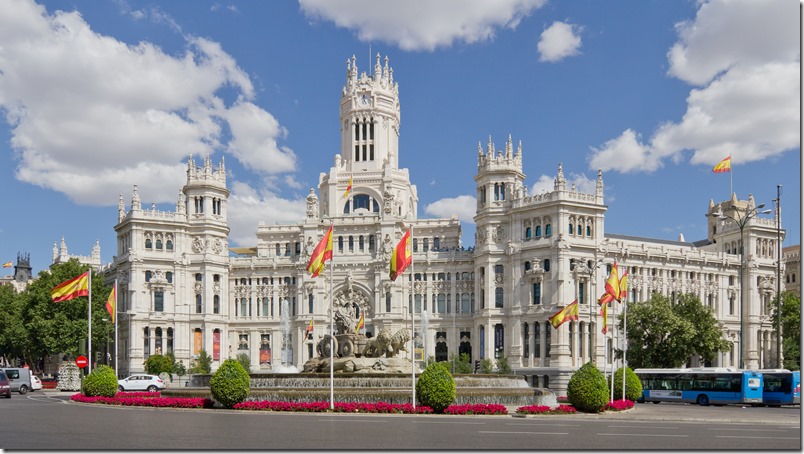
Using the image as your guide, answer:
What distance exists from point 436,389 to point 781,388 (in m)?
33.8

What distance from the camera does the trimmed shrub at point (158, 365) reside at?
103438 millimetres

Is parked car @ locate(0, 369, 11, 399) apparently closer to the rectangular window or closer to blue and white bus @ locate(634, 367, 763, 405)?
blue and white bus @ locate(634, 367, 763, 405)

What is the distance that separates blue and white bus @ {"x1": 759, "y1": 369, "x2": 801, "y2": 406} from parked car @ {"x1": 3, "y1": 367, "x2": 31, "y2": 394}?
59.9m

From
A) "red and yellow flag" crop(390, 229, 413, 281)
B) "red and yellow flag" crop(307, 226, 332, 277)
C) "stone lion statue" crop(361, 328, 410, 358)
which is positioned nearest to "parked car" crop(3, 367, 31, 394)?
"stone lion statue" crop(361, 328, 410, 358)

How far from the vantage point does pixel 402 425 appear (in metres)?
34.3

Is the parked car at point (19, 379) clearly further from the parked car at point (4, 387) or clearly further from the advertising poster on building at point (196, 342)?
the advertising poster on building at point (196, 342)

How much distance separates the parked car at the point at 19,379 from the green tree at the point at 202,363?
91.6ft

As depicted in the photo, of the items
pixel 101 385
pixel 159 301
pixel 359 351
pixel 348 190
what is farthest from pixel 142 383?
pixel 348 190

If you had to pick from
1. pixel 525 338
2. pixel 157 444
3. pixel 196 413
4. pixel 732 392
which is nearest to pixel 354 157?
pixel 525 338

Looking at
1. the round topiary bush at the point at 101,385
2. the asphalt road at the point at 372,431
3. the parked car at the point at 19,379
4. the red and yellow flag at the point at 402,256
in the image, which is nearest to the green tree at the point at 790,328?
the asphalt road at the point at 372,431

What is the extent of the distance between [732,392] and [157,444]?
161 feet

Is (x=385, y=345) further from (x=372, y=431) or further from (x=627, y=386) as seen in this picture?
(x=372, y=431)

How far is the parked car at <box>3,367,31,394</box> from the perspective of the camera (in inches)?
2997

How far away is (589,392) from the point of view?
44.3 m
